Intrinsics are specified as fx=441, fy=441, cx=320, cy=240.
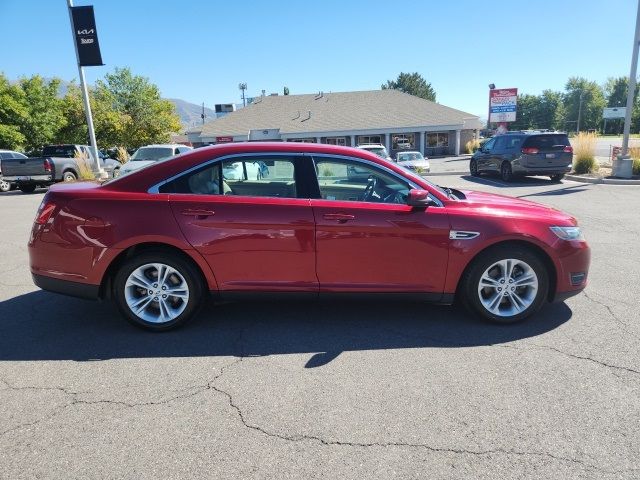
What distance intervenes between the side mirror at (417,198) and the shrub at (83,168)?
1646cm

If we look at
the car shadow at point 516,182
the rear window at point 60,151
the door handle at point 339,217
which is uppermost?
the rear window at point 60,151

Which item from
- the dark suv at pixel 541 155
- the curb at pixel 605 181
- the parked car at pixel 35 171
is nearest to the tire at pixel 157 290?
the dark suv at pixel 541 155

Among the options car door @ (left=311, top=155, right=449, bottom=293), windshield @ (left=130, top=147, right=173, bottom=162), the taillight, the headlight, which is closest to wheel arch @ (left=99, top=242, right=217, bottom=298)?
the taillight

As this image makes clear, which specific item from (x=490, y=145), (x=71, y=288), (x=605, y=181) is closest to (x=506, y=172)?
(x=490, y=145)

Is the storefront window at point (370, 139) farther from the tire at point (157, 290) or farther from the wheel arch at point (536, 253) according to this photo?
the tire at point (157, 290)

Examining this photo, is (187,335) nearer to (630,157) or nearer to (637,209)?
(637,209)

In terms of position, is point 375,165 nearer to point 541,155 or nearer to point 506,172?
point 541,155

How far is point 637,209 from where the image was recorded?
9.69 meters

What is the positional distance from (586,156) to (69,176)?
1988cm

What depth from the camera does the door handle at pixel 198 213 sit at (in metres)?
3.68

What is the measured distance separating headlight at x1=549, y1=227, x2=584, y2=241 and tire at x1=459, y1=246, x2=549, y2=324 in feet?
0.89

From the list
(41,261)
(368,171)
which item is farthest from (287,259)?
(41,261)

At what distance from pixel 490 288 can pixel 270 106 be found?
135 ft

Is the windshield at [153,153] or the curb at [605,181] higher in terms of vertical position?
the windshield at [153,153]
